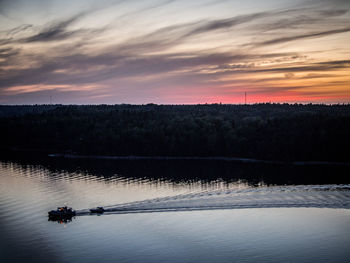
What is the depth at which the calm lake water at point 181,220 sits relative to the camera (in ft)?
102

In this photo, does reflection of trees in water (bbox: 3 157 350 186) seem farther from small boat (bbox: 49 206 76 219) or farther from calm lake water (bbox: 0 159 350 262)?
small boat (bbox: 49 206 76 219)

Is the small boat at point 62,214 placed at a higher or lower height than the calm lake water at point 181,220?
higher

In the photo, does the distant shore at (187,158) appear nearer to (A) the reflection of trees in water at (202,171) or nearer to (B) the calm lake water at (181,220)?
(A) the reflection of trees in water at (202,171)

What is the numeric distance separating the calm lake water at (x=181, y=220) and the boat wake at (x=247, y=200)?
0.12 m

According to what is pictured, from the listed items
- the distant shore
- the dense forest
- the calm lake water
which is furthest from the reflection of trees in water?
the dense forest

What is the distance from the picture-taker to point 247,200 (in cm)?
4400

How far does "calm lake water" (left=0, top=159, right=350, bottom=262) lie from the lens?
102 feet

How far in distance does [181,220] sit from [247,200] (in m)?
9.89

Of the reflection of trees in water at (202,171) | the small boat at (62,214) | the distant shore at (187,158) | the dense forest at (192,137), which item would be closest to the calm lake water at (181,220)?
the reflection of trees in water at (202,171)

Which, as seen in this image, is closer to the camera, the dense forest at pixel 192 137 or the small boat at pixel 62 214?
the small boat at pixel 62 214

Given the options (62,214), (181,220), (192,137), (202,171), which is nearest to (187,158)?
(192,137)

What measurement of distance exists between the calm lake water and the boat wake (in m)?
0.12

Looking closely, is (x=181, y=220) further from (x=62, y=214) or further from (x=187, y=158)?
(x=187, y=158)

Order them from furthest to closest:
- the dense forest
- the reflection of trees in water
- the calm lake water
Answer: the dense forest
the reflection of trees in water
the calm lake water
